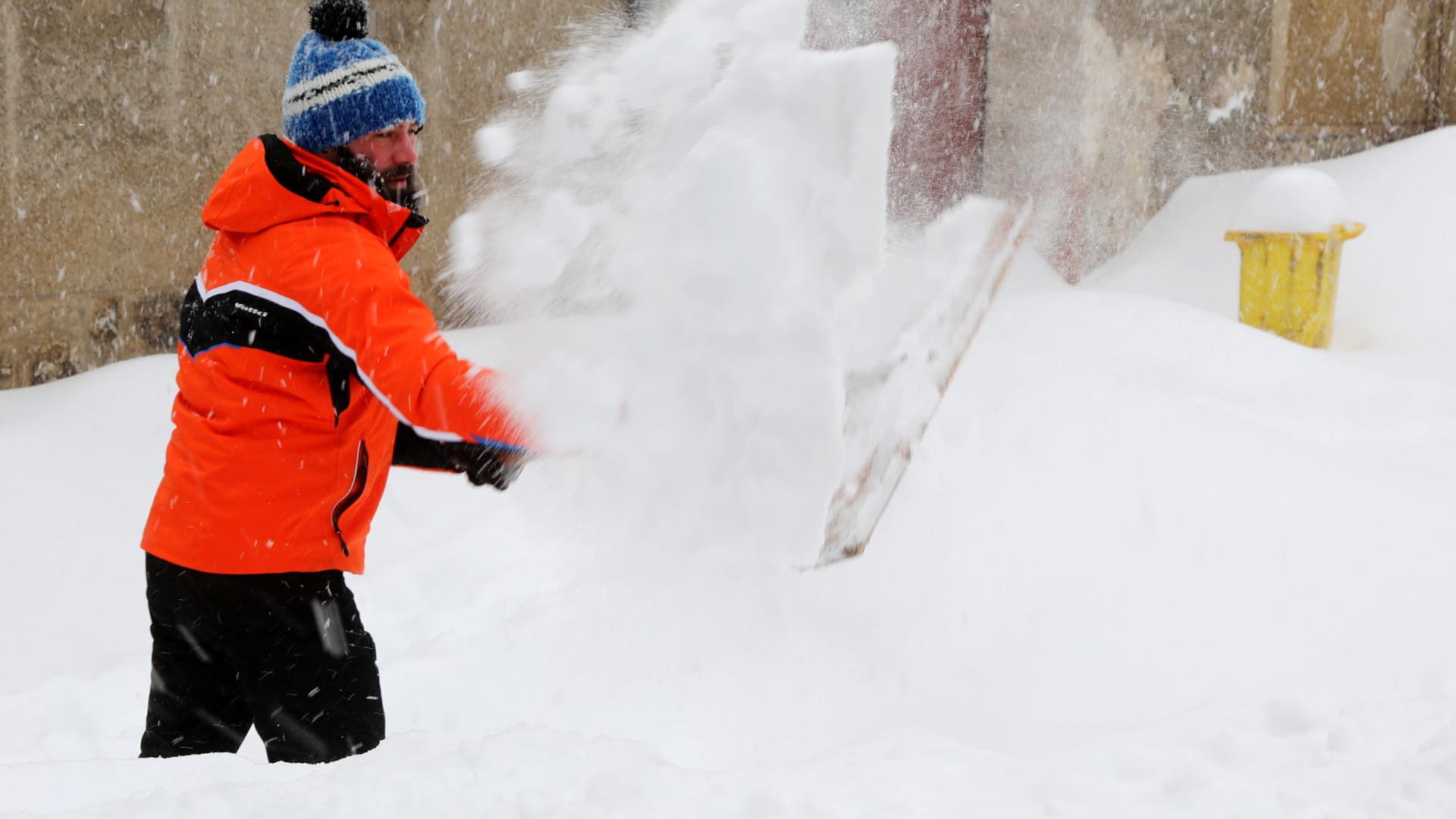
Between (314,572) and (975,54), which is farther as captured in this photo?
(975,54)

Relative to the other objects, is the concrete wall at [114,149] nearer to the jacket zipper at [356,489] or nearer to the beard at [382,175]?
the beard at [382,175]

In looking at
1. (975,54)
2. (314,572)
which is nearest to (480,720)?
(314,572)

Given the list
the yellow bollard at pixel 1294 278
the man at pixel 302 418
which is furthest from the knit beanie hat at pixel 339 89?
the yellow bollard at pixel 1294 278

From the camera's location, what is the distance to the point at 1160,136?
7211 mm

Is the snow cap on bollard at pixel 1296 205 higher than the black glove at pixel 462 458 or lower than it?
lower

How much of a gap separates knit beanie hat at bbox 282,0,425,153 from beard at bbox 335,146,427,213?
0.11 feet

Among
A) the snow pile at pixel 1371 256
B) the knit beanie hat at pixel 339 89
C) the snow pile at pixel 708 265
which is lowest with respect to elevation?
the snow pile at pixel 1371 256

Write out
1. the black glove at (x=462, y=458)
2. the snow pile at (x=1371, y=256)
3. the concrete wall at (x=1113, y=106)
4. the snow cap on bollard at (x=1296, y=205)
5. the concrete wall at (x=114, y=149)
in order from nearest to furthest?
the black glove at (x=462, y=458), the concrete wall at (x=114, y=149), the snow cap on bollard at (x=1296, y=205), the snow pile at (x=1371, y=256), the concrete wall at (x=1113, y=106)

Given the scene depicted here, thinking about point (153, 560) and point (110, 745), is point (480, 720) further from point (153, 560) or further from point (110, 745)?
point (153, 560)

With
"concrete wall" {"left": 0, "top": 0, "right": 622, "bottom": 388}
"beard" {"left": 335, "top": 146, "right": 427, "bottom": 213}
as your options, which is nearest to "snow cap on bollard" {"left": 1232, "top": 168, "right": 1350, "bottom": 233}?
"concrete wall" {"left": 0, "top": 0, "right": 622, "bottom": 388}

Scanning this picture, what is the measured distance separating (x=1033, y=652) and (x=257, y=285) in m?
1.92

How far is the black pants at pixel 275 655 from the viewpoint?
1808mm

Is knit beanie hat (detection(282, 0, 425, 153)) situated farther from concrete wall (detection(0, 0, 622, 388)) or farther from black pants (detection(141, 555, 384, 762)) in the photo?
concrete wall (detection(0, 0, 622, 388))

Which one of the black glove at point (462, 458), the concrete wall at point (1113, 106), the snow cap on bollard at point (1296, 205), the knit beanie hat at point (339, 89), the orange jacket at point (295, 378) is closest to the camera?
the orange jacket at point (295, 378)
